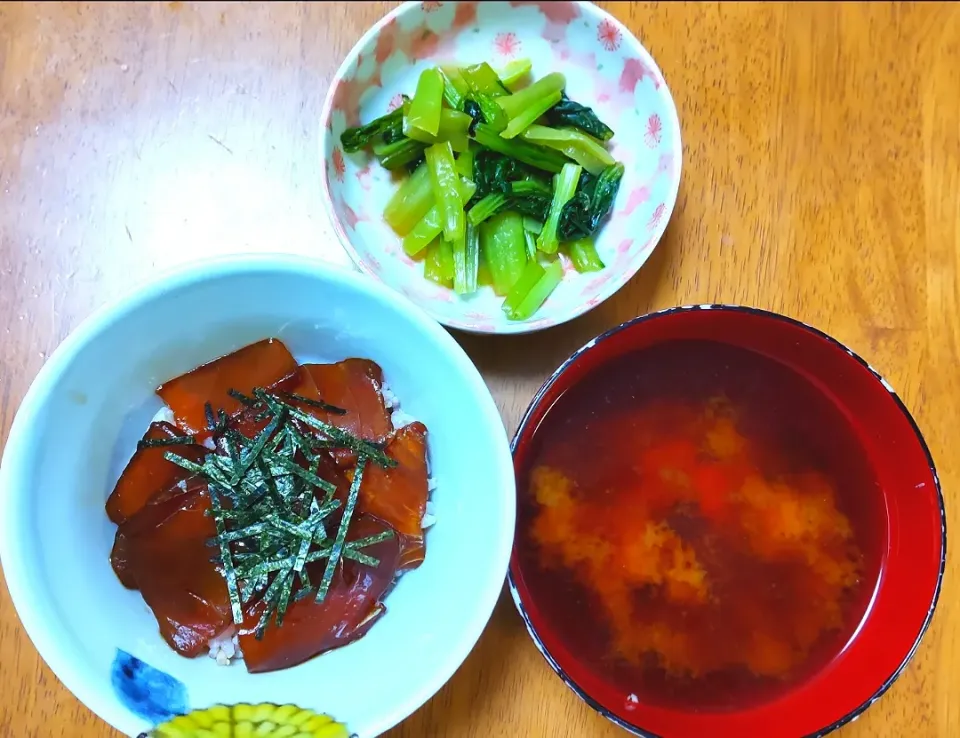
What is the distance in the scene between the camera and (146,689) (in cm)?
88

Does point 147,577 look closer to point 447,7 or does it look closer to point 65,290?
point 65,290

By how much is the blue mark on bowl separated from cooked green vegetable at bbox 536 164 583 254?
2.63 ft

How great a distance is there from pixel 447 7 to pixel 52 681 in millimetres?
1210

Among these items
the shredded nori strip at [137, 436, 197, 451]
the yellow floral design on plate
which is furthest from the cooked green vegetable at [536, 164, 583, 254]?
the yellow floral design on plate

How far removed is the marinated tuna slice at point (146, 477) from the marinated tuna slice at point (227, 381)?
0.03 metres

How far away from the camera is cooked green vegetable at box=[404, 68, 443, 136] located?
119 cm

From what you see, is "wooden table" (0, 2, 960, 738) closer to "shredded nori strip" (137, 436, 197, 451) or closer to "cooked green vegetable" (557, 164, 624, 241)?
"cooked green vegetable" (557, 164, 624, 241)

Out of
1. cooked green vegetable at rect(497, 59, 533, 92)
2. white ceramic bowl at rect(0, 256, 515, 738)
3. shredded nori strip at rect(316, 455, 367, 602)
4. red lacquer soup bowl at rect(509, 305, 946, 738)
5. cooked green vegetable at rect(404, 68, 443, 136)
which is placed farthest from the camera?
cooked green vegetable at rect(497, 59, 533, 92)

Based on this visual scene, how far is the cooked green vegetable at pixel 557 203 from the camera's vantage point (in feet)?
3.97

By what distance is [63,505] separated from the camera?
89 centimetres

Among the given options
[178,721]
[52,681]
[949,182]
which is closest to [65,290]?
[52,681]

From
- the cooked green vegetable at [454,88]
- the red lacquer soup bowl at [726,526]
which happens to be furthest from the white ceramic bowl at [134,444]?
the cooked green vegetable at [454,88]

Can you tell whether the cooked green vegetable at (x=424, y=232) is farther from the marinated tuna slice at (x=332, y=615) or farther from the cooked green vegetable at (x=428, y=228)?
the marinated tuna slice at (x=332, y=615)

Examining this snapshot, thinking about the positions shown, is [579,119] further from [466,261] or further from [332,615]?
[332,615]
